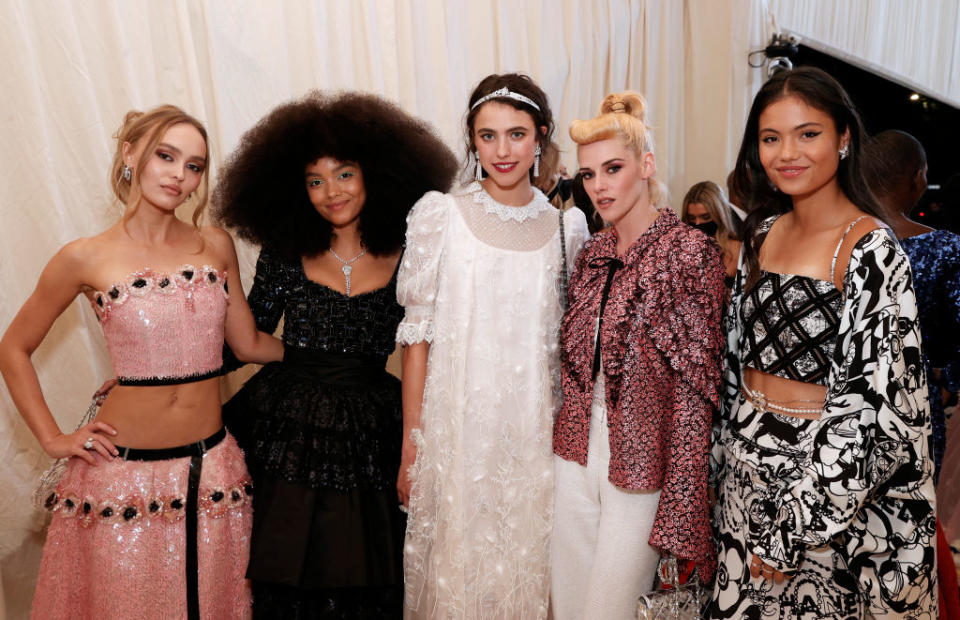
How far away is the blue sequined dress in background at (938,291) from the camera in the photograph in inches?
106

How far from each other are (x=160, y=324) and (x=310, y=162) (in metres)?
0.76

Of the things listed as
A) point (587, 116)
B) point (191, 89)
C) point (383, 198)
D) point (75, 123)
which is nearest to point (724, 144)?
point (587, 116)

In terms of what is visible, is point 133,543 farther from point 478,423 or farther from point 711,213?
point 711,213

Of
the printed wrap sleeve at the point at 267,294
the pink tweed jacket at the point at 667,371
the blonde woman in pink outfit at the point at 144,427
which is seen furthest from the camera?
the printed wrap sleeve at the point at 267,294

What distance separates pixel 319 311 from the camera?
2357mm

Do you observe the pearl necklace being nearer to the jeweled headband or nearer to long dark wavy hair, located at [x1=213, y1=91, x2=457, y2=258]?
the jeweled headband

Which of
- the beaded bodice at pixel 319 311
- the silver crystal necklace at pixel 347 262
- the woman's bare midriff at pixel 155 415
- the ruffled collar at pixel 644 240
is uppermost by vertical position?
the ruffled collar at pixel 644 240

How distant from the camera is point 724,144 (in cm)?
485

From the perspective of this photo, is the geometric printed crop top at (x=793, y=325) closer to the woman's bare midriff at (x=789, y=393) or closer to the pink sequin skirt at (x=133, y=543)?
the woman's bare midriff at (x=789, y=393)

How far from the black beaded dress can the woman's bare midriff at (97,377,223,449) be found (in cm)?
23

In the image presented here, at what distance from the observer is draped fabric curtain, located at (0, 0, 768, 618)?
267cm

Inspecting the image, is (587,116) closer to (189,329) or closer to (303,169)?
(303,169)

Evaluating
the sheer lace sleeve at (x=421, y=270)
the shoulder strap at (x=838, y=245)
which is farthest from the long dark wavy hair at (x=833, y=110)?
the sheer lace sleeve at (x=421, y=270)

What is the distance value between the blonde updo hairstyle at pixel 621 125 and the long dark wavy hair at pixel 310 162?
2.48 ft
